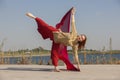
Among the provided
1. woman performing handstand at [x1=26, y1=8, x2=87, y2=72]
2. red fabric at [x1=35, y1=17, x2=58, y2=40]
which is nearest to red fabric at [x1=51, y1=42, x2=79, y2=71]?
woman performing handstand at [x1=26, y1=8, x2=87, y2=72]

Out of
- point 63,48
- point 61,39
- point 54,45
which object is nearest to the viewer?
point 61,39

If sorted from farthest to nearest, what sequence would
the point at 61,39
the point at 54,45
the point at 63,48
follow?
the point at 63,48, the point at 54,45, the point at 61,39

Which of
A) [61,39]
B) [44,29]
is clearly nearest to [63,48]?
[61,39]

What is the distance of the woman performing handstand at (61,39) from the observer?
1260cm

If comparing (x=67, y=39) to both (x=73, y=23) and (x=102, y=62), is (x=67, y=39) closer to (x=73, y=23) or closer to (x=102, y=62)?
(x=73, y=23)

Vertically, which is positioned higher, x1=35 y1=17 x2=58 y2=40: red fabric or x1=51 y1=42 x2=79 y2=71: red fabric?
x1=35 y1=17 x2=58 y2=40: red fabric

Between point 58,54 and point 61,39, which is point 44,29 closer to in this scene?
point 61,39

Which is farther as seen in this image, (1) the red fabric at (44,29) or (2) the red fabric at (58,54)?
(1) the red fabric at (44,29)

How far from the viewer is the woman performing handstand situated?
1260 cm

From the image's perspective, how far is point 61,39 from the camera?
500 inches

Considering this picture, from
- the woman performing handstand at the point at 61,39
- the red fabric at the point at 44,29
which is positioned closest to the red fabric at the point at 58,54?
the woman performing handstand at the point at 61,39

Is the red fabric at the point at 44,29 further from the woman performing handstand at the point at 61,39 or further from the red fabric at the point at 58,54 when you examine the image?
the red fabric at the point at 58,54

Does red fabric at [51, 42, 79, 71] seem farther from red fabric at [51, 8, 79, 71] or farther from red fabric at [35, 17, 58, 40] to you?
red fabric at [35, 17, 58, 40]

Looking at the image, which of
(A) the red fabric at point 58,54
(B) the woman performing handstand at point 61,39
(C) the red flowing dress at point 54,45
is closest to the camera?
(B) the woman performing handstand at point 61,39
